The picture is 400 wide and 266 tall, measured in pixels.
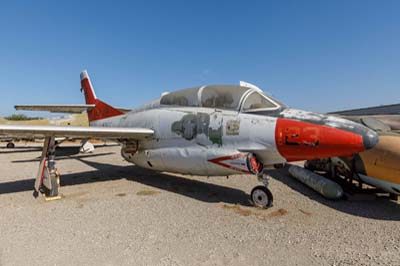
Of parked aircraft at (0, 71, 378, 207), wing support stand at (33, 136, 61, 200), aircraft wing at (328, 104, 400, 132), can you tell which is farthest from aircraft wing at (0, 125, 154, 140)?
aircraft wing at (328, 104, 400, 132)

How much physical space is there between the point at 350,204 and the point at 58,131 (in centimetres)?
832

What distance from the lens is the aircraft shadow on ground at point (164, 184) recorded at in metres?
6.66

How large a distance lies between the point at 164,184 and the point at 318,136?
544cm

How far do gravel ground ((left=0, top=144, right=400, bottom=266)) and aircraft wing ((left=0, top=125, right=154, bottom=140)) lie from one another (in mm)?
1873

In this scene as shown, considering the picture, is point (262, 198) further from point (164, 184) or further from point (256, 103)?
point (164, 184)

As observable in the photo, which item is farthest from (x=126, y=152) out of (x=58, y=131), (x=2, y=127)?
(x=2, y=127)

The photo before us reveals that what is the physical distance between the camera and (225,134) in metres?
6.06

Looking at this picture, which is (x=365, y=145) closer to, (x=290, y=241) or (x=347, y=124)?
(x=347, y=124)

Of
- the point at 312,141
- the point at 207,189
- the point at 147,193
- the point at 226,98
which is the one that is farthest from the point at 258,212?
the point at 147,193

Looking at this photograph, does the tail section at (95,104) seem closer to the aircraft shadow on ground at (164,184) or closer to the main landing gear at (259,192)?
the aircraft shadow on ground at (164,184)

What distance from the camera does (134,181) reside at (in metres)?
8.82

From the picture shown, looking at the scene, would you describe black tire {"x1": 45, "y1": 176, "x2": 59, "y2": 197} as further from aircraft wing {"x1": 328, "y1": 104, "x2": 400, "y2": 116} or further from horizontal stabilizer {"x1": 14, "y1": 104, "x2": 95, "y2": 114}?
aircraft wing {"x1": 328, "y1": 104, "x2": 400, "y2": 116}

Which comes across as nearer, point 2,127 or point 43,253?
point 43,253

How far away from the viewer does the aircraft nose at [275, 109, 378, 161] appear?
4754 millimetres
